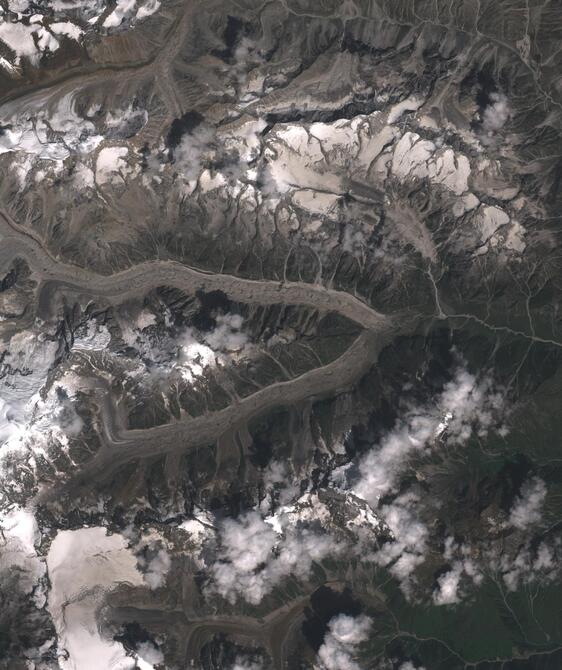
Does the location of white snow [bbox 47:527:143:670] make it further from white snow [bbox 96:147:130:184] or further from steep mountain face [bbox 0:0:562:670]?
white snow [bbox 96:147:130:184]

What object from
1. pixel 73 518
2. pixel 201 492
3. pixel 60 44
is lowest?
pixel 201 492

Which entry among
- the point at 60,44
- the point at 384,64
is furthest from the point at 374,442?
the point at 60,44

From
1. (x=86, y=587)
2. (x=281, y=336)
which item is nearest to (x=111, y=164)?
(x=281, y=336)

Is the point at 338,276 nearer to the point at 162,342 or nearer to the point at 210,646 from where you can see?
the point at 162,342

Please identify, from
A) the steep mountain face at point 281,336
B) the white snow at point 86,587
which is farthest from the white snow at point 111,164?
the white snow at point 86,587

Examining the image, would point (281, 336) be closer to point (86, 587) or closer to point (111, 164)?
point (111, 164)

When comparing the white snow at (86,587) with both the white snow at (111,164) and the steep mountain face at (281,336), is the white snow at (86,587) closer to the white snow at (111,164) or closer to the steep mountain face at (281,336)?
the steep mountain face at (281,336)

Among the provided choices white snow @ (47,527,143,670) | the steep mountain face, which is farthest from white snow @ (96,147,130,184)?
white snow @ (47,527,143,670)

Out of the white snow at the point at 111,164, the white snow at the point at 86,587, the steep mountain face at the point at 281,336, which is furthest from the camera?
the white snow at the point at 86,587
